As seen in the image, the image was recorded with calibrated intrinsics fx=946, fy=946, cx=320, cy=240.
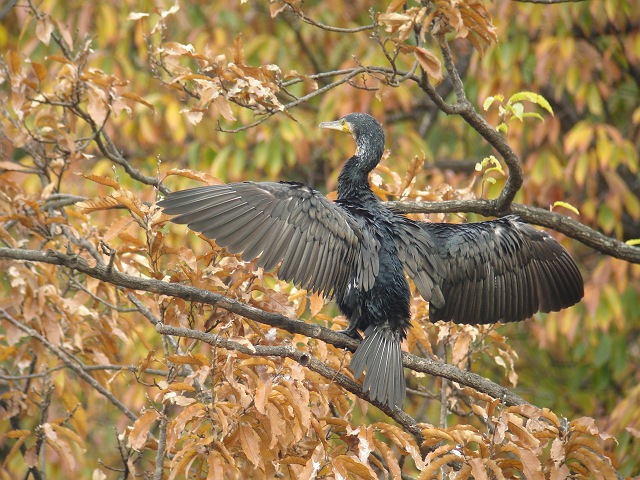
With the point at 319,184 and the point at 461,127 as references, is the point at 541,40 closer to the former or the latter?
the point at 461,127

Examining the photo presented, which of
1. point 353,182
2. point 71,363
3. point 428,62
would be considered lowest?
point 71,363

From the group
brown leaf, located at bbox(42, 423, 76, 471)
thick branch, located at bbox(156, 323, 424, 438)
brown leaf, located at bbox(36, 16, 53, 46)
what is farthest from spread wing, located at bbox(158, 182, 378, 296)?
brown leaf, located at bbox(36, 16, 53, 46)

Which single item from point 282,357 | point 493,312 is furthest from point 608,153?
point 282,357

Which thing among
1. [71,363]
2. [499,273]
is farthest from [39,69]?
[499,273]

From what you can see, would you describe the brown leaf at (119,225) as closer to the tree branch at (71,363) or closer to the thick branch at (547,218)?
the tree branch at (71,363)

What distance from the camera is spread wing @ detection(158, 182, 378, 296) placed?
3.23m

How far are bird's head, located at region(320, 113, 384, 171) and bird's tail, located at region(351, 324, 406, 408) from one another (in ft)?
2.74

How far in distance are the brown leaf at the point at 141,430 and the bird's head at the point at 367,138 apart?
160 cm

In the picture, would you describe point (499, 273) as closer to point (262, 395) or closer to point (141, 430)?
point (262, 395)

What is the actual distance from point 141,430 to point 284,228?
35.7 inches

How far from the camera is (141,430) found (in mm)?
2908

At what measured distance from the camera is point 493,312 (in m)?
4.04

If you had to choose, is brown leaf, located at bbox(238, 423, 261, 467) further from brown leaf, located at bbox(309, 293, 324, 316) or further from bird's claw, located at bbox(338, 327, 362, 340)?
bird's claw, located at bbox(338, 327, 362, 340)

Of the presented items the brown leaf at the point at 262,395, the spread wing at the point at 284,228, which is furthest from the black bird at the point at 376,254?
the brown leaf at the point at 262,395
